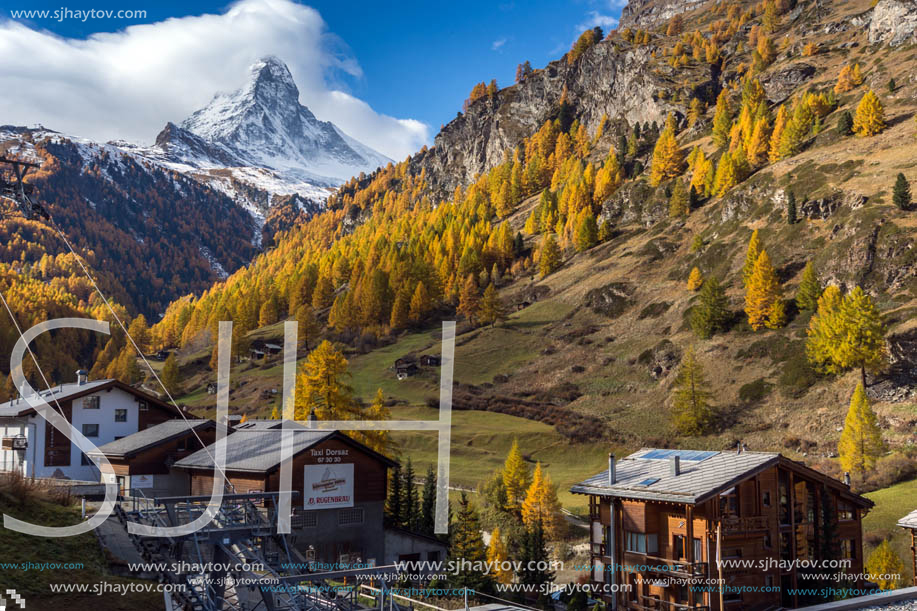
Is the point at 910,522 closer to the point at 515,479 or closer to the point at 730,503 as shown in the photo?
the point at 730,503

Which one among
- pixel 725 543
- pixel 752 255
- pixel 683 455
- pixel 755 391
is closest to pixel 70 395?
pixel 683 455

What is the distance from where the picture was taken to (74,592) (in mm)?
16422

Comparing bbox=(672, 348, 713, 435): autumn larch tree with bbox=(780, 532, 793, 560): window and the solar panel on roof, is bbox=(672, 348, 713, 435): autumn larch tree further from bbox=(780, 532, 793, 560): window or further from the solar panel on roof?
bbox=(780, 532, 793, 560): window

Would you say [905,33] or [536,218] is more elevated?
[905,33]

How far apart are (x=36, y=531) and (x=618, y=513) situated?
22285 mm

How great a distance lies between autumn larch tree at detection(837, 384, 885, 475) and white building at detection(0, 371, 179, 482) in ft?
175

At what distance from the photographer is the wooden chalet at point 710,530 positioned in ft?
92.8

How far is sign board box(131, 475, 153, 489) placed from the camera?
40469 millimetres

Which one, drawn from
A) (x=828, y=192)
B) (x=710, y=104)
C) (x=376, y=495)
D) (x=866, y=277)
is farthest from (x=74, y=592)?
(x=710, y=104)

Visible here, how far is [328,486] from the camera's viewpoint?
37.9 m

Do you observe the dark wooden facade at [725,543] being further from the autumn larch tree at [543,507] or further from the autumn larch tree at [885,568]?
the autumn larch tree at [543,507]

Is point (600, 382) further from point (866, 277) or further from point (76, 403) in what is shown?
point (76, 403)

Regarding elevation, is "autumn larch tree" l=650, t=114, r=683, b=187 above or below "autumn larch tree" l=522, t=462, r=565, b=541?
above

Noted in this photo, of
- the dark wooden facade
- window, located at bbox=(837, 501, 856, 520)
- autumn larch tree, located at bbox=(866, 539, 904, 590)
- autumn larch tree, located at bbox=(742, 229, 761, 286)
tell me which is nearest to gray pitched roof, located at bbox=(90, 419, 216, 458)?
the dark wooden facade
